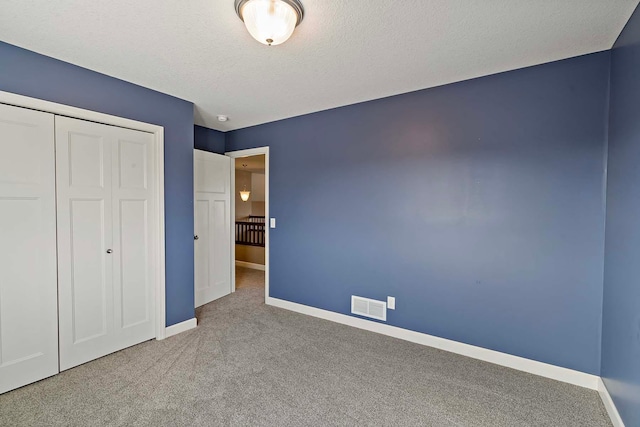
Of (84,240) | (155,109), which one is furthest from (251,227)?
(84,240)

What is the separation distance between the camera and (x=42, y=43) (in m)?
1.99

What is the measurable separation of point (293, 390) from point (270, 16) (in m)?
2.38

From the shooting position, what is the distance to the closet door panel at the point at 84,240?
2297 mm

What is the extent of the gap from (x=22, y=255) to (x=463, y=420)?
10.5 feet

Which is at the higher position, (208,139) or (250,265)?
(208,139)

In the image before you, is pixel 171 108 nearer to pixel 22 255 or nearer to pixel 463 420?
pixel 22 255

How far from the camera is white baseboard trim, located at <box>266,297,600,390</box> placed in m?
2.19

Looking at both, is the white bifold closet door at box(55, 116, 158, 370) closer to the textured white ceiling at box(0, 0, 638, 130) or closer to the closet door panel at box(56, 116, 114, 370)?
the closet door panel at box(56, 116, 114, 370)

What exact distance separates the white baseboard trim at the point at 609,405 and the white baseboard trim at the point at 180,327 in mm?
3456

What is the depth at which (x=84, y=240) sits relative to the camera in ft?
7.93

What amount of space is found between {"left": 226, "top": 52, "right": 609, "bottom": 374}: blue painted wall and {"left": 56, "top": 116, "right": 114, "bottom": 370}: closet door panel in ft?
6.48

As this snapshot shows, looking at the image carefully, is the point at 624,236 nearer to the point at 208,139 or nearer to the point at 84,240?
the point at 84,240

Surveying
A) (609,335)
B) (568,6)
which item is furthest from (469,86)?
(609,335)

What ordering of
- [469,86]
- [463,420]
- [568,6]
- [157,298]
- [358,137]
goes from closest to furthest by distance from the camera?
1. [568,6]
2. [463,420]
3. [469,86]
4. [157,298]
5. [358,137]
